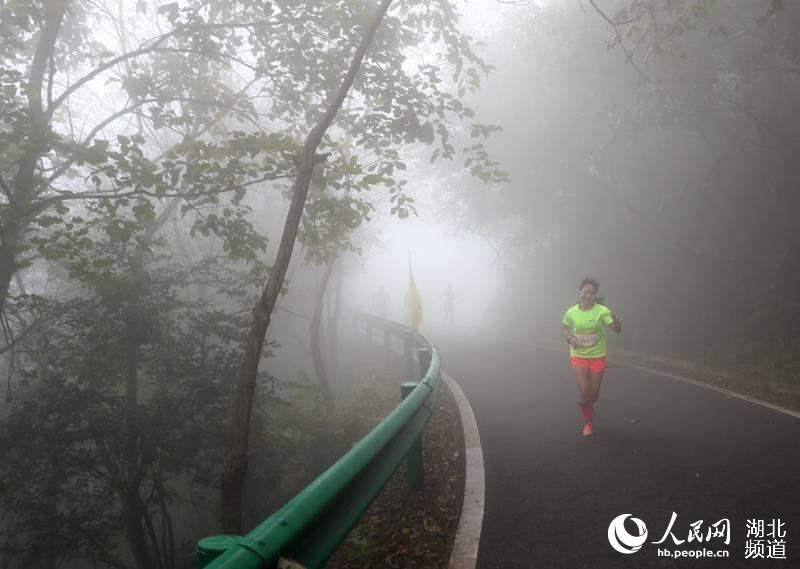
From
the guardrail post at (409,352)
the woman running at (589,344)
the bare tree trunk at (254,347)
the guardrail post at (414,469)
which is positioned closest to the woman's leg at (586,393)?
the woman running at (589,344)

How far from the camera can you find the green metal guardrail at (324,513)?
5.84ft

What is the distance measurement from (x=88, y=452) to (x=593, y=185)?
51.4 feet

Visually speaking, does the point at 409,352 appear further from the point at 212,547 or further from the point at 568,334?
the point at 212,547

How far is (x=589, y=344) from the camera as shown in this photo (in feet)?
21.2

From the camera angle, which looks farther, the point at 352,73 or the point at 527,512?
the point at 352,73

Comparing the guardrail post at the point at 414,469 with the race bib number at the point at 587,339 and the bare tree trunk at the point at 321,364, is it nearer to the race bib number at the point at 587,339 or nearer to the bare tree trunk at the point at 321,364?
the race bib number at the point at 587,339

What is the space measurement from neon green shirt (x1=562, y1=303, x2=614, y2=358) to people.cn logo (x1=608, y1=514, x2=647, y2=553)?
2835 mm

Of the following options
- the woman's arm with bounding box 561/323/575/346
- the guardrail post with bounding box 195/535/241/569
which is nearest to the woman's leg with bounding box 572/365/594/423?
the woman's arm with bounding box 561/323/575/346

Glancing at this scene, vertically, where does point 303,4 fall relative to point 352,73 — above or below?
above

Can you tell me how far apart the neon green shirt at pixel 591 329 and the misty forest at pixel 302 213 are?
1022mm

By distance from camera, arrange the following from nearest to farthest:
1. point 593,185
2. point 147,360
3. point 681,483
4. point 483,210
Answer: point 681,483 < point 147,360 < point 593,185 < point 483,210

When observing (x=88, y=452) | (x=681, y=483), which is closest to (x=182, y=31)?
(x=88, y=452)

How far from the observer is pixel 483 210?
21.8m

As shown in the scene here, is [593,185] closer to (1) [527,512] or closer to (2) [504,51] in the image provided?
(2) [504,51]
